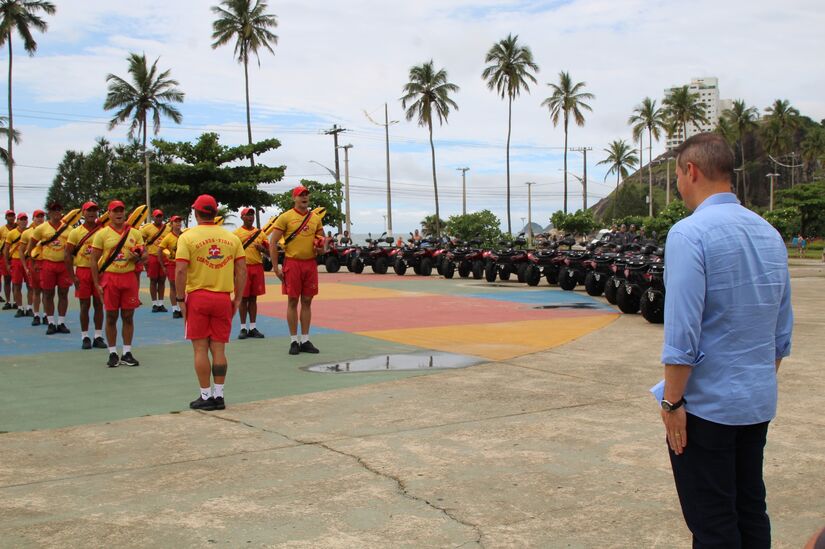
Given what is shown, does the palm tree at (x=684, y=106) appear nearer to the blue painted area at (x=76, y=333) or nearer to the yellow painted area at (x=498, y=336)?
the yellow painted area at (x=498, y=336)

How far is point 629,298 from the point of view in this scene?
15.2 meters

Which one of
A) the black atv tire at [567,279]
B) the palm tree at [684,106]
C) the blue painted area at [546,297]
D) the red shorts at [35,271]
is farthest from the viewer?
the palm tree at [684,106]

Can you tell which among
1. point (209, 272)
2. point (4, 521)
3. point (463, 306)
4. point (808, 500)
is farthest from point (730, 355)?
point (463, 306)

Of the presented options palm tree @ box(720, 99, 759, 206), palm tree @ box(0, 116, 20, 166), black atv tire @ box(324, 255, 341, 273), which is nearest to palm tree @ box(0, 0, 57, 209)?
palm tree @ box(0, 116, 20, 166)

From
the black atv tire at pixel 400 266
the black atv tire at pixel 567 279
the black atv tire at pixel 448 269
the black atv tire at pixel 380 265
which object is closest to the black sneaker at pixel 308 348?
the black atv tire at pixel 567 279

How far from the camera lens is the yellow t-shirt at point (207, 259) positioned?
742 cm

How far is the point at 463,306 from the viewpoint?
16.5m

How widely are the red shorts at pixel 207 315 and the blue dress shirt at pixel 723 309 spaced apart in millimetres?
5034

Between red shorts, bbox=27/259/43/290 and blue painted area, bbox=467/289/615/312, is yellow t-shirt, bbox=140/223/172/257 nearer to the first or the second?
red shorts, bbox=27/259/43/290

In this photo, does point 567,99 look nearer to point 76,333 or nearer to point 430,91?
point 430,91

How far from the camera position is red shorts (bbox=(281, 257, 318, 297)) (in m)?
10.3

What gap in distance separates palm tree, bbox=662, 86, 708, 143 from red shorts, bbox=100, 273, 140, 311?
79.8 metres

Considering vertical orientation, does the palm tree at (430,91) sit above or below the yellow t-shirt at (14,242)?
above

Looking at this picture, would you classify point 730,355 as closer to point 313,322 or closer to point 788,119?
point 313,322
